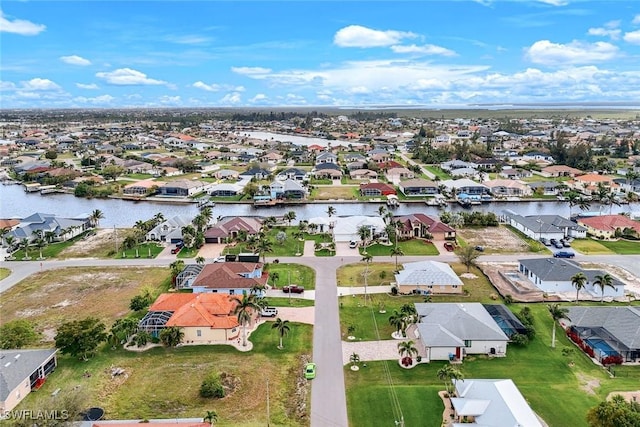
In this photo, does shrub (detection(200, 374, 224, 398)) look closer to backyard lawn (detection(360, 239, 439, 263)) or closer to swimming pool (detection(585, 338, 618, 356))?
swimming pool (detection(585, 338, 618, 356))

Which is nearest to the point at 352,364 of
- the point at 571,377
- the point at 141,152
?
the point at 571,377

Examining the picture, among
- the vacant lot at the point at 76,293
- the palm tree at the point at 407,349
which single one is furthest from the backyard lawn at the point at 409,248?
the vacant lot at the point at 76,293

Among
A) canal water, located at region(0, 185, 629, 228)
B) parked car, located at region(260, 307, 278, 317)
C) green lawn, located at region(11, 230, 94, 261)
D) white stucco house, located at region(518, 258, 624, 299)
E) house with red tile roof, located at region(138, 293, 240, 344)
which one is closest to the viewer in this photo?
house with red tile roof, located at region(138, 293, 240, 344)

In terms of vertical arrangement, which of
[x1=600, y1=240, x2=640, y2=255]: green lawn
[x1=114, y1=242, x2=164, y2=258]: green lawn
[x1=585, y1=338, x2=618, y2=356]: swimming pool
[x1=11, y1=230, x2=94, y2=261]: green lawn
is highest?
[x1=600, y1=240, x2=640, y2=255]: green lawn

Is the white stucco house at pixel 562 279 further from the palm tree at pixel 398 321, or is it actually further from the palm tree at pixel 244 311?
the palm tree at pixel 244 311

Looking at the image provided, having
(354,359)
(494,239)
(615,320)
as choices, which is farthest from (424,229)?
(354,359)

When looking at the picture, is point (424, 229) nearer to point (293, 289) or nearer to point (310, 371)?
point (293, 289)

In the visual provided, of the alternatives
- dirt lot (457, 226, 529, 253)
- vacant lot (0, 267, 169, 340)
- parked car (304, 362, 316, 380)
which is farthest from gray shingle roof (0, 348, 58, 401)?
dirt lot (457, 226, 529, 253)
